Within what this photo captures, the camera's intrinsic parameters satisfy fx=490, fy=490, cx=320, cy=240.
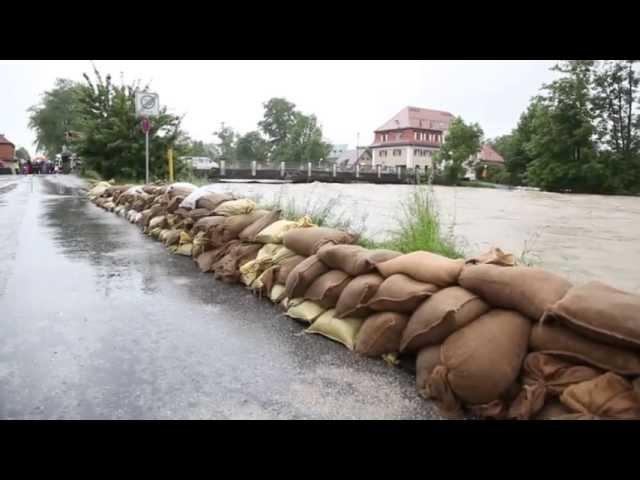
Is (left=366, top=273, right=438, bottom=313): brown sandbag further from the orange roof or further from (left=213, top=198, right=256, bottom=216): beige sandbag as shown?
the orange roof

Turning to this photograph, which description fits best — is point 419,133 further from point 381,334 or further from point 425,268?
point 381,334

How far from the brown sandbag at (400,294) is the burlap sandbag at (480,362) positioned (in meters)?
0.32

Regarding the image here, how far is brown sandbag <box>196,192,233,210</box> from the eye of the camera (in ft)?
19.4

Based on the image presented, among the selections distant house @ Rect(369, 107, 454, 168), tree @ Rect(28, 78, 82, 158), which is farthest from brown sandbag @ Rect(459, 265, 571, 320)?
tree @ Rect(28, 78, 82, 158)

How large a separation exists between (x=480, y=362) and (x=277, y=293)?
1995 mm

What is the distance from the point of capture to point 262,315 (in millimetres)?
3508

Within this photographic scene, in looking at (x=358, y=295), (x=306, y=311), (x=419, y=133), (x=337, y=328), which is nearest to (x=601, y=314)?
(x=358, y=295)

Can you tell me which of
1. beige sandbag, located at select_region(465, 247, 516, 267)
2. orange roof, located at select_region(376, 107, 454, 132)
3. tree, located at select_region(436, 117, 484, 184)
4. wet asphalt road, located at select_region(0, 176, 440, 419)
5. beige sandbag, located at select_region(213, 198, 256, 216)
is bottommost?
wet asphalt road, located at select_region(0, 176, 440, 419)

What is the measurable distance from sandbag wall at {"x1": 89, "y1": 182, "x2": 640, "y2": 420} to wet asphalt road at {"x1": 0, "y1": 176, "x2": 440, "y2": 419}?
0.16m

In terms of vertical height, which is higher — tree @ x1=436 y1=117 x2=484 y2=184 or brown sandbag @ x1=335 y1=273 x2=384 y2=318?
tree @ x1=436 y1=117 x2=484 y2=184

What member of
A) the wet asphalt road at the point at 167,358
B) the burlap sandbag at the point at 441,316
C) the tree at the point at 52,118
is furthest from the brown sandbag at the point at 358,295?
the tree at the point at 52,118

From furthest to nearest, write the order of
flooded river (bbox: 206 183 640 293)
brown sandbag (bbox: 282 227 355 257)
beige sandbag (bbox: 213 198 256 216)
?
flooded river (bbox: 206 183 640 293) < beige sandbag (bbox: 213 198 256 216) < brown sandbag (bbox: 282 227 355 257)
